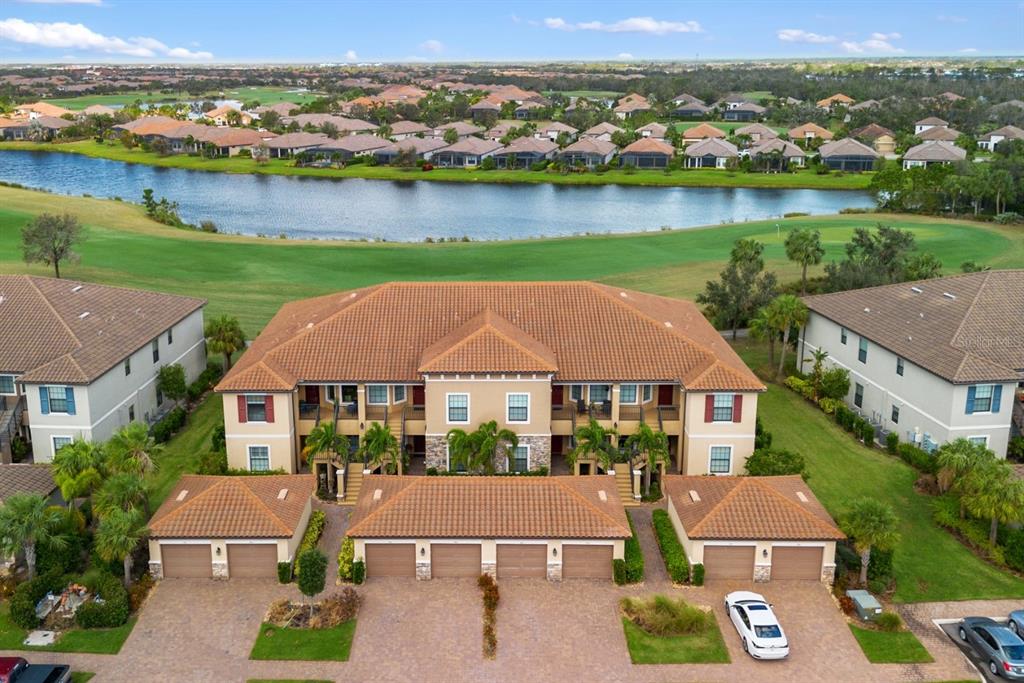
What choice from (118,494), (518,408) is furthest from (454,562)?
(118,494)

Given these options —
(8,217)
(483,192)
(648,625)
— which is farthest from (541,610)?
(483,192)

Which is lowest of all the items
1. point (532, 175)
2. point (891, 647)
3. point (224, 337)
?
point (891, 647)

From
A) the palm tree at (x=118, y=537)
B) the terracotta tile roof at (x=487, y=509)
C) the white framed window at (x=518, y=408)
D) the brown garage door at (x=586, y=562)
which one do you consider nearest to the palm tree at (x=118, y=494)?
the palm tree at (x=118, y=537)

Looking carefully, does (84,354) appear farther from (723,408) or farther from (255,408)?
(723,408)

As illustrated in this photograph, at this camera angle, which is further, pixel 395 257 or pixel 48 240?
pixel 395 257

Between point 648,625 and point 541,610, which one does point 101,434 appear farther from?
point 648,625

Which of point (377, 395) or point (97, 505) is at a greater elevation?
point (377, 395)

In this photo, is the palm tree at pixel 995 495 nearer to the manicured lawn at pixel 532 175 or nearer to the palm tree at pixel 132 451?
the palm tree at pixel 132 451
